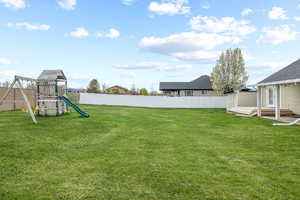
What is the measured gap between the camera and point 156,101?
21188mm

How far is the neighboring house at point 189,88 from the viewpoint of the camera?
104 ft

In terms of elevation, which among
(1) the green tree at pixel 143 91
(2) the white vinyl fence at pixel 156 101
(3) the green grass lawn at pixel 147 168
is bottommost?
(3) the green grass lawn at pixel 147 168

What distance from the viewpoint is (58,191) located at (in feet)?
8.20

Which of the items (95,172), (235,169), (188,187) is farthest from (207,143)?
(95,172)

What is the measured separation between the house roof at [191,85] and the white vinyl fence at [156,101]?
10987mm

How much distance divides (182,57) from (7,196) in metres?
25.1

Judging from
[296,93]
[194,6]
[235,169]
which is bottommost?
[235,169]

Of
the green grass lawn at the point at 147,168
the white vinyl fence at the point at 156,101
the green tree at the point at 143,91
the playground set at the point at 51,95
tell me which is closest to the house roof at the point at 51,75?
the playground set at the point at 51,95

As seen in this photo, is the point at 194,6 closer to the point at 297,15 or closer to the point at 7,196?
the point at 297,15

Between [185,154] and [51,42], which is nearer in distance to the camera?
→ [185,154]

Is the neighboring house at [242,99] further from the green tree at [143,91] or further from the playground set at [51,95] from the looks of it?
the green tree at [143,91]

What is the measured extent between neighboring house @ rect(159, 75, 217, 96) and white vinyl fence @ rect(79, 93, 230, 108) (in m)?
10.8

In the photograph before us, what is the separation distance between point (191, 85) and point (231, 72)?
279 inches

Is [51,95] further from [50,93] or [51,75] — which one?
[51,75]
